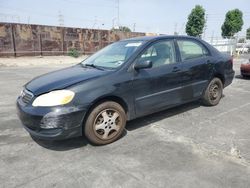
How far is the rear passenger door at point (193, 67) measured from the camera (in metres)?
4.63

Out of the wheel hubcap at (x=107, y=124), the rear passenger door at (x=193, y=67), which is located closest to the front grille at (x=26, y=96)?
the wheel hubcap at (x=107, y=124)

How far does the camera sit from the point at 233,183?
104 inches

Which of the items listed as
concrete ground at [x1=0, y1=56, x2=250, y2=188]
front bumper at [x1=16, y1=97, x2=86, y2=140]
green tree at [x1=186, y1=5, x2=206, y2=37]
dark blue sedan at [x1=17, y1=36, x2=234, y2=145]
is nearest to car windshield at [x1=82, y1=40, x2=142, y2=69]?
dark blue sedan at [x1=17, y1=36, x2=234, y2=145]

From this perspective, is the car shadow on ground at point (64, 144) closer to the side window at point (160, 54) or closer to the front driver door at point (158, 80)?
the front driver door at point (158, 80)

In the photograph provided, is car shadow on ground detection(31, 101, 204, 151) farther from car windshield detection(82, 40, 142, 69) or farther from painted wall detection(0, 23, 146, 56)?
painted wall detection(0, 23, 146, 56)

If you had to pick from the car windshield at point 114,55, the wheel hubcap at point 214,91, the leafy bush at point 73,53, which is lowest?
the wheel hubcap at point 214,91

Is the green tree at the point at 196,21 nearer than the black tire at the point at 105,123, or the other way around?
the black tire at the point at 105,123

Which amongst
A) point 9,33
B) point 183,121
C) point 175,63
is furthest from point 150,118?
point 9,33

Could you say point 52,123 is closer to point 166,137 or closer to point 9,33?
point 166,137

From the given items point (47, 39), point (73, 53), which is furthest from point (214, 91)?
point (73, 53)

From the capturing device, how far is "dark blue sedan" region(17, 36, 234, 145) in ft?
10.6

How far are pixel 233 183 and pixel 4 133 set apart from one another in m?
3.59

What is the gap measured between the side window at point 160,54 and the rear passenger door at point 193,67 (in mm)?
243

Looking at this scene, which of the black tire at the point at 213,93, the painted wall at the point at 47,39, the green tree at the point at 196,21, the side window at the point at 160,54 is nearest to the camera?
the side window at the point at 160,54
